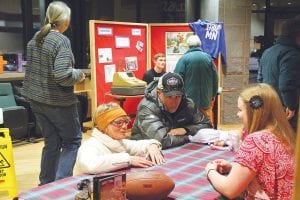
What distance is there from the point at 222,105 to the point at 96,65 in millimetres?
2502

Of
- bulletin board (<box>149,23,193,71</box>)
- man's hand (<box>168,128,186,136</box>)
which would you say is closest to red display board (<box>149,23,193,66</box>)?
bulletin board (<box>149,23,193,71</box>)

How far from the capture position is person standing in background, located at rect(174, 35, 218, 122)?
4.20m

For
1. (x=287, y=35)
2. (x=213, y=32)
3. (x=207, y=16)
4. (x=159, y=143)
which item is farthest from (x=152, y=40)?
(x=159, y=143)

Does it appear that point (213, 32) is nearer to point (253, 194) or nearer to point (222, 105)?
point (222, 105)

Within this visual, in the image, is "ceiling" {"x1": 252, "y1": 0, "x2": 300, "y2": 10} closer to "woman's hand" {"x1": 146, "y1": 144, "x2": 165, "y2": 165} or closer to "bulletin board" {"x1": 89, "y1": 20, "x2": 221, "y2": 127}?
"bulletin board" {"x1": 89, "y1": 20, "x2": 221, "y2": 127}

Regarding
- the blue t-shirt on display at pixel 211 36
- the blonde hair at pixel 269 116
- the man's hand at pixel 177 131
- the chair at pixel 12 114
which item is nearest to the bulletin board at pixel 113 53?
the blue t-shirt on display at pixel 211 36

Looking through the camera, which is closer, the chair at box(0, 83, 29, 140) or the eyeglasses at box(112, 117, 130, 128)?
the eyeglasses at box(112, 117, 130, 128)

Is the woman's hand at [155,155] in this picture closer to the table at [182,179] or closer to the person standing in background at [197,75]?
the table at [182,179]

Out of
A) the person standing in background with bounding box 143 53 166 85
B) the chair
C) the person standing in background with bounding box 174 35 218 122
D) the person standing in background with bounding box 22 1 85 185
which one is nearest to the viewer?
the person standing in background with bounding box 22 1 85 185

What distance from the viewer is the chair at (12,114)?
4.88 metres

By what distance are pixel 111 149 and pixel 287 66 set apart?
1.67 metres

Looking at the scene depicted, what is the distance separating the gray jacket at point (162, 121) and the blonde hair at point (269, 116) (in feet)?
3.01

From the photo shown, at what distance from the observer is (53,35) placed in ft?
8.82

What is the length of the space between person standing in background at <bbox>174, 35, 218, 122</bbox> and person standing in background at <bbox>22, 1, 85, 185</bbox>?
1.72 metres
